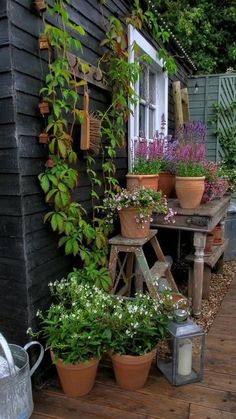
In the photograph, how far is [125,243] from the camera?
2367mm

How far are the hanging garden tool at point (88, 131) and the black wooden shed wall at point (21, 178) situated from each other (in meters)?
0.30

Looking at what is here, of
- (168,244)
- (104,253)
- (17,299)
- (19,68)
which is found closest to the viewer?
(19,68)

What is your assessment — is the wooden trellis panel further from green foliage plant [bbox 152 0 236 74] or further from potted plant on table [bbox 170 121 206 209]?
potted plant on table [bbox 170 121 206 209]

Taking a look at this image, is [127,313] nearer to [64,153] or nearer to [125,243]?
[125,243]

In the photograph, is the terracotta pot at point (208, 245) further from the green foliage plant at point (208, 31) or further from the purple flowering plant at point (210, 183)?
the green foliage plant at point (208, 31)

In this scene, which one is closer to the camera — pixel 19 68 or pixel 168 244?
pixel 19 68

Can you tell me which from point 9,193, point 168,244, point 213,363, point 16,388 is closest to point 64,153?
point 9,193

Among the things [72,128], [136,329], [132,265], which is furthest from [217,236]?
[72,128]

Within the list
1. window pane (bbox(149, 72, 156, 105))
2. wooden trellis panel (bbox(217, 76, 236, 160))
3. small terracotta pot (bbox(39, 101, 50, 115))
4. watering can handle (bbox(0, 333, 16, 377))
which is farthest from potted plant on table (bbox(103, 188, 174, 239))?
wooden trellis panel (bbox(217, 76, 236, 160))

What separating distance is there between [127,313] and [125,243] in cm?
57

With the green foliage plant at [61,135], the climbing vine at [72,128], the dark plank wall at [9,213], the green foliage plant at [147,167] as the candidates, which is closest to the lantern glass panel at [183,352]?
the climbing vine at [72,128]

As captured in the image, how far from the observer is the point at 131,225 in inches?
95.3

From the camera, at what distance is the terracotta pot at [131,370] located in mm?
1822

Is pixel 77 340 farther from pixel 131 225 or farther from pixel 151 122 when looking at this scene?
pixel 151 122
